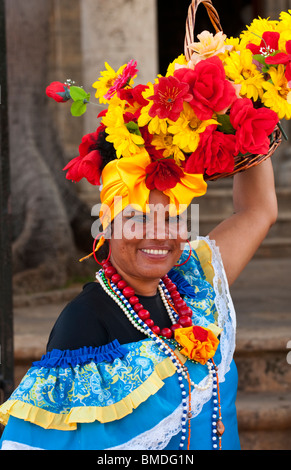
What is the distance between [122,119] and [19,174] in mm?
3736

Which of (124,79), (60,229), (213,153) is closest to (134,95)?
(124,79)

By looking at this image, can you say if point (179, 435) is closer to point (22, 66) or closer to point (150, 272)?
point (150, 272)

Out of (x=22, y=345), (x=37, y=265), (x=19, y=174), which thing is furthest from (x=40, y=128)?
(x=22, y=345)

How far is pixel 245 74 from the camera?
1.90 metres

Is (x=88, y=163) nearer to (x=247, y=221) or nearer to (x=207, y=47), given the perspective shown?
(x=207, y=47)

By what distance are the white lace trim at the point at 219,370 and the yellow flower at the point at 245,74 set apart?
22.7 inches

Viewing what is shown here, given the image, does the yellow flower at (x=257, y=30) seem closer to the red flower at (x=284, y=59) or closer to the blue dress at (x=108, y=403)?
the red flower at (x=284, y=59)

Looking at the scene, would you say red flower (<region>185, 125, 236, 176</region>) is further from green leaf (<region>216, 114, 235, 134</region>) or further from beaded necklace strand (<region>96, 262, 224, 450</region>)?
beaded necklace strand (<region>96, 262, 224, 450</region>)

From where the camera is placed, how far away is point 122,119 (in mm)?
1842

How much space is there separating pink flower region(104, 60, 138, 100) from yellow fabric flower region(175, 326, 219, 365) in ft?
2.36

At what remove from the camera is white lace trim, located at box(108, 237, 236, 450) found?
1.84 m

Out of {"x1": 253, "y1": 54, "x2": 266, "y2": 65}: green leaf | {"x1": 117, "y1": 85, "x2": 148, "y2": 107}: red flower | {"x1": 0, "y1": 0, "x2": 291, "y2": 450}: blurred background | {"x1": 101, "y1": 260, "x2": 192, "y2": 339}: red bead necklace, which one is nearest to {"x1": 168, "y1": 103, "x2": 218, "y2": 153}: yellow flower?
{"x1": 117, "y1": 85, "x2": 148, "y2": 107}: red flower

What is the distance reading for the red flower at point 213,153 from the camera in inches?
71.4

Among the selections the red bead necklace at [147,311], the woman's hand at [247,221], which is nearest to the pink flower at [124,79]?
the red bead necklace at [147,311]
